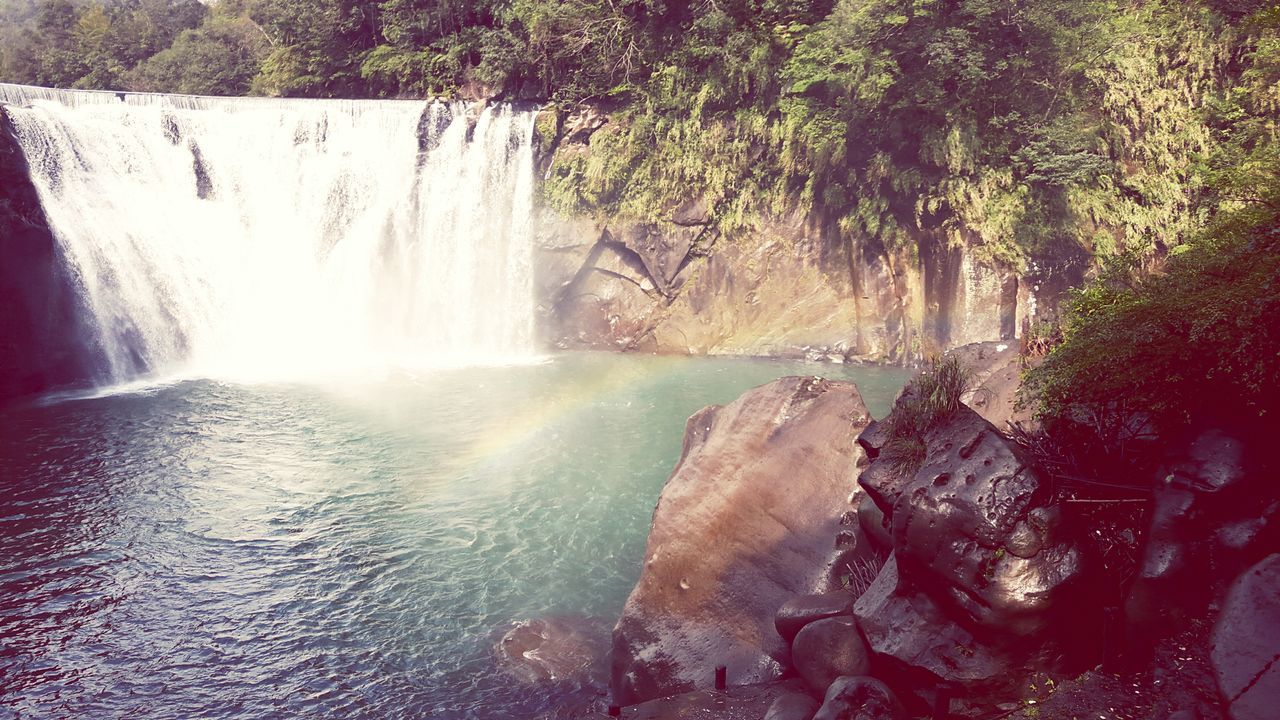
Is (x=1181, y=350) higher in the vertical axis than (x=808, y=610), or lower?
higher

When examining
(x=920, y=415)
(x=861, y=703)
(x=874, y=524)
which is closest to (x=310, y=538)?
(x=874, y=524)

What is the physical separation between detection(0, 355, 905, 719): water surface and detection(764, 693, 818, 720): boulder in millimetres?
3280

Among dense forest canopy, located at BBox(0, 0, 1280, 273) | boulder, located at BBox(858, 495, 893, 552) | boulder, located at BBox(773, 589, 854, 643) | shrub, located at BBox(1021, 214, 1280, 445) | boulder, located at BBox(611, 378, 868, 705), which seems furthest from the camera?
dense forest canopy, located at BBox(0, 0, 1280, 273)

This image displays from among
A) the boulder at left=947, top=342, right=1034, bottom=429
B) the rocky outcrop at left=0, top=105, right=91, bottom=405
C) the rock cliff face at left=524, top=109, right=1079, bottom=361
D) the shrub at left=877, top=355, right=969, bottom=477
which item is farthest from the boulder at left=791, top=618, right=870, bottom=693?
the rocky outcrop at left=0, top=105, right=91, bottom=405

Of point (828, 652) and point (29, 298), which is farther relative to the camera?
point (29, 298)

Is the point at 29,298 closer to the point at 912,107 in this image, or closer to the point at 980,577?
the point at 980,577

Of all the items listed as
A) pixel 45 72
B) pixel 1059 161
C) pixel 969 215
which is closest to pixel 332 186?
pixel 969 215

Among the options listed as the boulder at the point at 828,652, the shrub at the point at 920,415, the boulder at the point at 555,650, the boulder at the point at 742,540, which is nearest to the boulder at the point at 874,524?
the shrub at the point at 920,415

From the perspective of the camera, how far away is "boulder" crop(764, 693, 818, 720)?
23.3 ft

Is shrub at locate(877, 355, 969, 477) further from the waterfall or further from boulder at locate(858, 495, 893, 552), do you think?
the waterfall

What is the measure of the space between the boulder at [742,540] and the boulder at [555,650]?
0.78 meters

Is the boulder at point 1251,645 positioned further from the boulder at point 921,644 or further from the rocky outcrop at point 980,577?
the boulder at point 921,644

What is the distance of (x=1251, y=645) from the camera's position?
17.6ft

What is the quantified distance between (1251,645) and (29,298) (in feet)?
88.7
